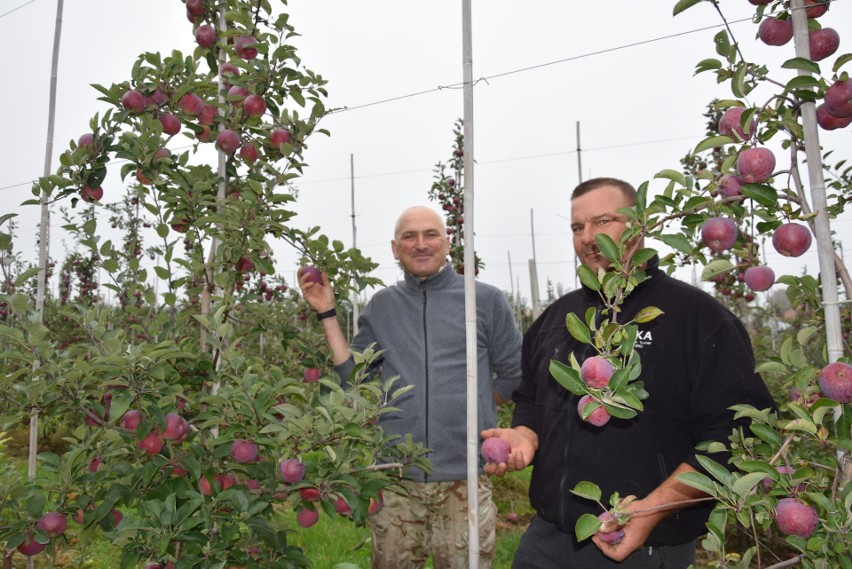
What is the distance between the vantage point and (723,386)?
1.44 m

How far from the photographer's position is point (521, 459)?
169 cm

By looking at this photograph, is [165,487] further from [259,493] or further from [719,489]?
[719,489]

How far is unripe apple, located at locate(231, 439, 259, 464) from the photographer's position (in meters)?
1.70

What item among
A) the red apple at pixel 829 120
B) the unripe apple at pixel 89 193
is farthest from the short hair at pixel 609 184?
the unripe apple at pixel 89 193

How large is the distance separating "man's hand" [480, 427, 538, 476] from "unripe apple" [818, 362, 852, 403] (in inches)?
34.6

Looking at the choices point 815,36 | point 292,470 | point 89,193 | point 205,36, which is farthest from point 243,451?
point 815,36

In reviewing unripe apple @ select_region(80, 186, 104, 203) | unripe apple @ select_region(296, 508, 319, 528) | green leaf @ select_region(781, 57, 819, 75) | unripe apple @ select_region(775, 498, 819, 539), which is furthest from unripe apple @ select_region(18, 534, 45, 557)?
green leaf @ select_region(781, 57, 819, 75)

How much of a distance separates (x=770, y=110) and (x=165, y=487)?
175 centimetres

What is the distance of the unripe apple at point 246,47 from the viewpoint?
6.79ft

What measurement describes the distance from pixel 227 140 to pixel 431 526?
1646 mm

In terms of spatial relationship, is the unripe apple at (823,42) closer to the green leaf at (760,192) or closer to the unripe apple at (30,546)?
the green leaf at (760,192)

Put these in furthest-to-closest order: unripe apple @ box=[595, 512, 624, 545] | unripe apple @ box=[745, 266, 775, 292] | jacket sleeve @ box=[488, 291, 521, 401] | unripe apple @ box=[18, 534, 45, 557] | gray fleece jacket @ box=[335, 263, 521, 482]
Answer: jacket sleeve @ box=[488, 291, 521, 401], gray fleece jacket @ box=[335, 263, 521, 482], unripe apple @ box=[18, 534, 45, 557], unripe apple @ box=[595, 512, 624, 545], unripe apple @ box=[745, 266, 775, 292]

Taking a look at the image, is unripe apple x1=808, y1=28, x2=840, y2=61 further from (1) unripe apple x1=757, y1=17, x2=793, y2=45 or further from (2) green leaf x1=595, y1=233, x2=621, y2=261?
(2) green leaf x1=595, y1=233, x2=621, y2=261

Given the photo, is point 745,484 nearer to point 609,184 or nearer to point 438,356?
point 609,184
